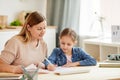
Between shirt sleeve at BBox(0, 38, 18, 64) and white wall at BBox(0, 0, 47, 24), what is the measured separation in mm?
2166

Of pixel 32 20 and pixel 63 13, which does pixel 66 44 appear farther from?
pixel 63 13

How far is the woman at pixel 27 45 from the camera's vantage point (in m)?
2.28

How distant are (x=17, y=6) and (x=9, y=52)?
2366 millimetres

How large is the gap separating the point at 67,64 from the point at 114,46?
1270 millimetres

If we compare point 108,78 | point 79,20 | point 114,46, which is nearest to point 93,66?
point 108,78

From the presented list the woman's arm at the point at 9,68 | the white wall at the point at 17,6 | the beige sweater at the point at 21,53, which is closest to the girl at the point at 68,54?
the beige sweater at the point at 21,53

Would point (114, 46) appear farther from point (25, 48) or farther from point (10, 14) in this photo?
point (10, 14)

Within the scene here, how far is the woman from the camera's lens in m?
2.28

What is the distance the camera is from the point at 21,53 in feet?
7.77

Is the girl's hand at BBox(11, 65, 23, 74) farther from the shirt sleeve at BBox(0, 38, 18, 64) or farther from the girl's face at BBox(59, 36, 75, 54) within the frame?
the girl's face at BBox(59, 36, 75, 54)

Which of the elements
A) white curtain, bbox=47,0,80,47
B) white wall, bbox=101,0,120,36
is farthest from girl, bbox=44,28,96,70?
white curtain, bbox=47,0,80,47

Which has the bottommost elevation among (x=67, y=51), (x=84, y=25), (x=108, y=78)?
(x=108, y=78)

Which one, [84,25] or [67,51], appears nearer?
[67,51]

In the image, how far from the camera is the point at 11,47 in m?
2.29
